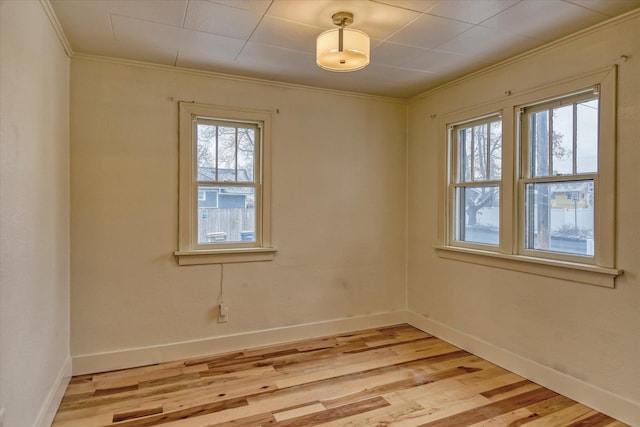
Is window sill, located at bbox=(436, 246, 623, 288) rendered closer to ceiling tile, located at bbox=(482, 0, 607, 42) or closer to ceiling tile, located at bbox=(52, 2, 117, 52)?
ceiling tile, located at bbox=(482, 0, 607, 42)

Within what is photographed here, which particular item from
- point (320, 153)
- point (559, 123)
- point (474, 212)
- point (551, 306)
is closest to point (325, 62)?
point (320, 153)

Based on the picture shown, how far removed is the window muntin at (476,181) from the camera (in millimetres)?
3287

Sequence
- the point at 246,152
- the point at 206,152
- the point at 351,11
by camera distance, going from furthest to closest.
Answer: the point at 246,152 < the point at 206,152 < the point at 351,11

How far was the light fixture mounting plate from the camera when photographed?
2.29 m

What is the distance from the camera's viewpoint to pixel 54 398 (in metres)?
2.40

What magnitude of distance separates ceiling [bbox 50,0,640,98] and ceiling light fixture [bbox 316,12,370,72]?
0.57 ft

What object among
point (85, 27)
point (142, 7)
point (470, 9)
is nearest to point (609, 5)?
point (470, 9)

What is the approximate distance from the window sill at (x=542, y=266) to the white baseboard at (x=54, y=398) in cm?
326

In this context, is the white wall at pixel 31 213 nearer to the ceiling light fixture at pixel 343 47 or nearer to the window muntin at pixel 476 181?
the ceiling light fixture at pixel 343 47

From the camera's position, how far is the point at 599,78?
2.46 meters

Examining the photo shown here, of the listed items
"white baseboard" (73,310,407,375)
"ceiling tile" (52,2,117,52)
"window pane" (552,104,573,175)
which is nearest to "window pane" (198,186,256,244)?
"white baseboard" (73,310,407,375)

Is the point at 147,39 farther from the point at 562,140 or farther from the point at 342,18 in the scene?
the point at 562,140

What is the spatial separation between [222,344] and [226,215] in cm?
115

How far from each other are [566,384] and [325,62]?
2.71m
